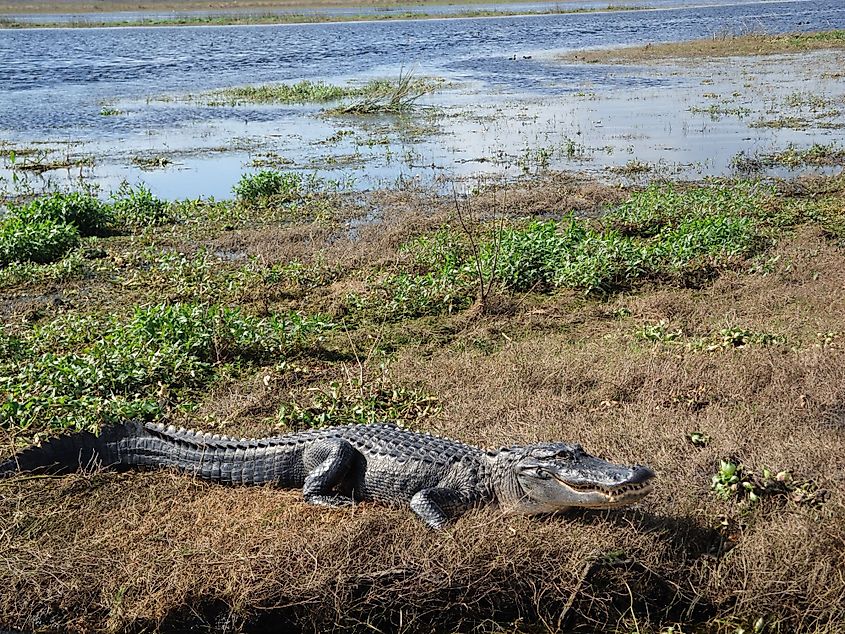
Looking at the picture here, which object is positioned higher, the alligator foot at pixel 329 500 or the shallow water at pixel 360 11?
the shallow water at pixel 360 11

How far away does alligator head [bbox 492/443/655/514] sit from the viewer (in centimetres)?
438

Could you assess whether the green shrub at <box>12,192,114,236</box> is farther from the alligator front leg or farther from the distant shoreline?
the distant shoreline

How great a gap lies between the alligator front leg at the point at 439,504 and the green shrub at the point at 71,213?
24.9 feet

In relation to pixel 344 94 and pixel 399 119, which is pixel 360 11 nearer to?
pixel 344 94

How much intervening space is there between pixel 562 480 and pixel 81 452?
300cm

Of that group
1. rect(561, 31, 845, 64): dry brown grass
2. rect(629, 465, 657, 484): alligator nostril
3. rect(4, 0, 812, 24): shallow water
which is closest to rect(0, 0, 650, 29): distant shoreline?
rect(4, 0, 812, 24): shallow water

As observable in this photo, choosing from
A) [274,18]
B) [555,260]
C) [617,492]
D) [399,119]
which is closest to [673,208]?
[555,260]

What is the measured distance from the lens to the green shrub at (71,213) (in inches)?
428

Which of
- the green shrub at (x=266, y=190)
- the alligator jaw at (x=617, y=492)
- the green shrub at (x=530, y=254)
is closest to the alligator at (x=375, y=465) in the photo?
the alligator jaw at (x=617, y=492)

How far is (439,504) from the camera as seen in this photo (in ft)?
16.0

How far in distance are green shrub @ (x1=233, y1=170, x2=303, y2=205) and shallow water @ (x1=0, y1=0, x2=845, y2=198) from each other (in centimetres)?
113

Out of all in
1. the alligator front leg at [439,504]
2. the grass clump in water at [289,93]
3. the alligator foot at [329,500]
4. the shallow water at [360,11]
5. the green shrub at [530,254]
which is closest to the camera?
the alligator front leg at [439,504]

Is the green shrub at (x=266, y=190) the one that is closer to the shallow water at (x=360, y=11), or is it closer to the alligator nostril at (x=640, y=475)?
the alligator nostril at (x=640, y=475)

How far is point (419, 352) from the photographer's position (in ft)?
23.9
